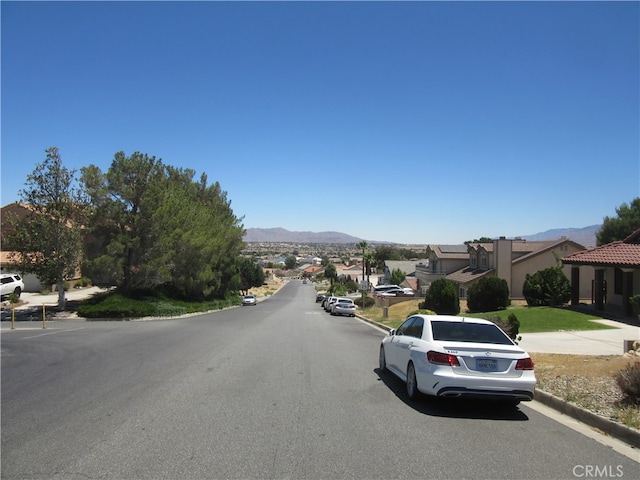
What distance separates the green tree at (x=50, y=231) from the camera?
31.5 meters

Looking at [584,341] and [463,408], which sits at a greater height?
[463,408]

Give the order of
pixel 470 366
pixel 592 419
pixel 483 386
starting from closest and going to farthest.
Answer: pixel 592 419 → pixel 483 386 → pixel 470 366

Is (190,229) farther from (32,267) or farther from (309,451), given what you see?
(309,451)

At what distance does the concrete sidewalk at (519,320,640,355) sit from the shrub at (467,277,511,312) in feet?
35.1

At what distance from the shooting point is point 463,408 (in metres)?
8.58

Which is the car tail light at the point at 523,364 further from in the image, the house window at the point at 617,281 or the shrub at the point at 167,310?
the shrub at the point at 167,310

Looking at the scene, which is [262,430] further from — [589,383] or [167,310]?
[167,310]

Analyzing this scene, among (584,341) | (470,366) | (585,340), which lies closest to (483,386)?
(470,366)

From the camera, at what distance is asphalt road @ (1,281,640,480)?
18.3 ft

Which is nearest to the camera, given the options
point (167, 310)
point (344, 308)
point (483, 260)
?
point (167, 310)

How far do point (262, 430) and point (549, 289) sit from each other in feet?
90.3

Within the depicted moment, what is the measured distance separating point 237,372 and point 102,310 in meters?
23.4

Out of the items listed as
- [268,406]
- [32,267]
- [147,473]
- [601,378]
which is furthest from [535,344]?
[32,267]

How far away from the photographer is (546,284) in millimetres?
31000
